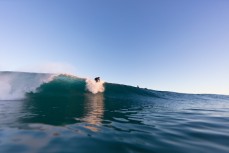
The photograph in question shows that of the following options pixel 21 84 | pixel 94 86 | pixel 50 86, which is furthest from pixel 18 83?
pixel 94 86

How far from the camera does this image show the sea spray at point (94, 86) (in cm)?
2281

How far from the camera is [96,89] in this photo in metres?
23.1

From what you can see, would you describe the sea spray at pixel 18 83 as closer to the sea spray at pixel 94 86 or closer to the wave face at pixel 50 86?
the wave face at pixel 50 86

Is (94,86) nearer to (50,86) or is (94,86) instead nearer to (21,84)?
(50,86)

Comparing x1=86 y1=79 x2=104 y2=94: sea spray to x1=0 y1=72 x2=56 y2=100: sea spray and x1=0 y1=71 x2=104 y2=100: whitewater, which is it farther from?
x1=0 y1=72 x2=56 y2=100: sea spray

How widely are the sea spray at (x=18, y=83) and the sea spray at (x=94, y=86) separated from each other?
519 cm

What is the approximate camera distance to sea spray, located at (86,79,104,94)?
2281cm

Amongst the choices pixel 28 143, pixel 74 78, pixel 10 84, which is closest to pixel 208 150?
pixel 28 143

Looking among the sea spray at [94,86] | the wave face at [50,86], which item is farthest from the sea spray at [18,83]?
the sea spray at [94,86]

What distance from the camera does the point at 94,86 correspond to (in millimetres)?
23375

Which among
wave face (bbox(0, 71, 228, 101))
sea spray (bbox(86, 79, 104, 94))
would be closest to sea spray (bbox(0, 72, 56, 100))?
wave face (bbox(0, 71, 228, 101))

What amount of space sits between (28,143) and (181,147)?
3557mm

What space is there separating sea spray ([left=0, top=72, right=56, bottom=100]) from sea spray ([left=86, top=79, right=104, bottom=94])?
5.19 metres

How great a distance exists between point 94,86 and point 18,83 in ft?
30.8
